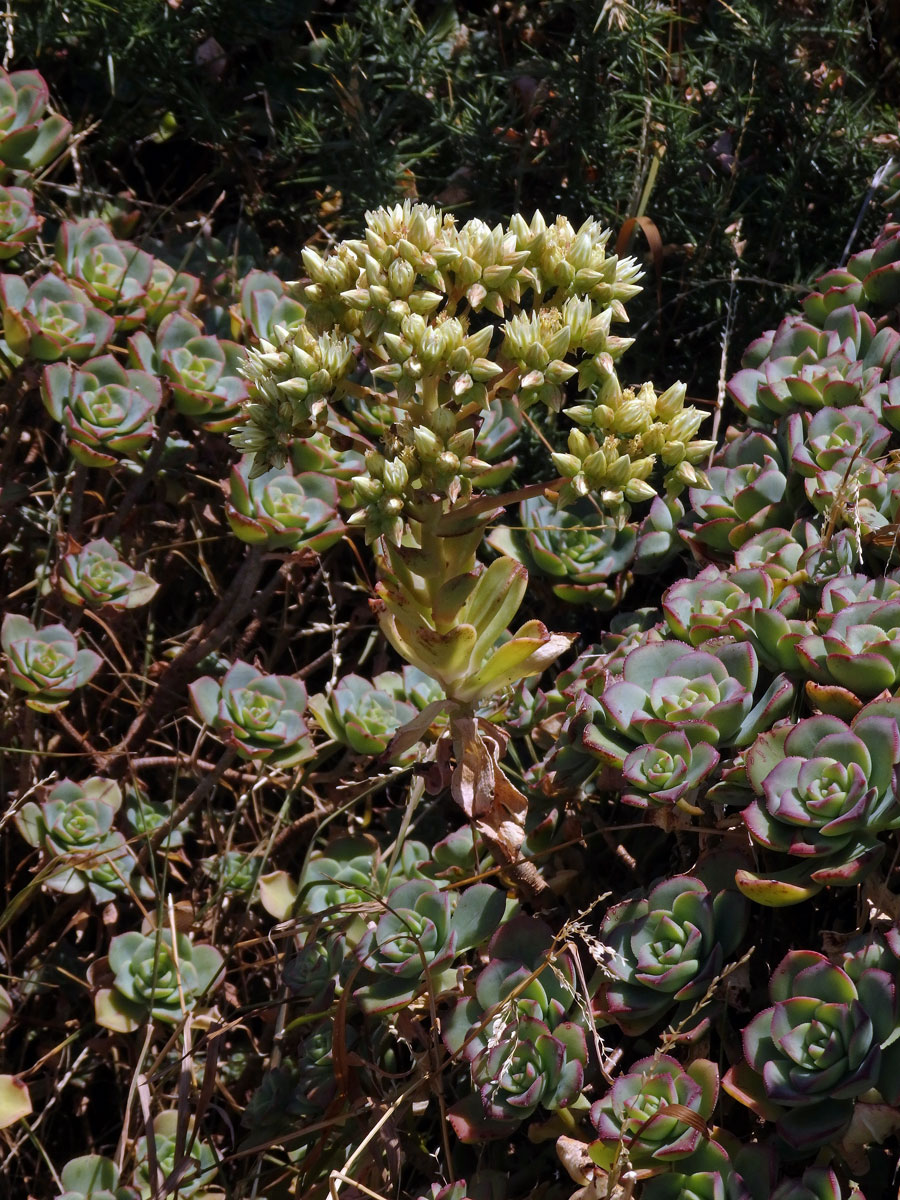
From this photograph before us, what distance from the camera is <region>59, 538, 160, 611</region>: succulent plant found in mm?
1852

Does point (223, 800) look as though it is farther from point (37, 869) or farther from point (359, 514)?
point (359, 514)

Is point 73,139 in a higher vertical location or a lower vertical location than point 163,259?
higher

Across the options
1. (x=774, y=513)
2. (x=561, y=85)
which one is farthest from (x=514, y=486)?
(x=561, y=85)

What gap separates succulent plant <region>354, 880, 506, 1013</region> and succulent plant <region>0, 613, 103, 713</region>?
2.08 feet

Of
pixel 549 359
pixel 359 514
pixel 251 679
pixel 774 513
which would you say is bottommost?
pixel 251 679

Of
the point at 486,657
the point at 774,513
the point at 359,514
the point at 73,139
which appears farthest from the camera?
the point at 73,139

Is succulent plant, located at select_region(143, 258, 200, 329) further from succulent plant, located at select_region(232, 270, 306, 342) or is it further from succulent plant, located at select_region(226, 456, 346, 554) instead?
succulent plant, located at select_region(226, 456, 346, 554)

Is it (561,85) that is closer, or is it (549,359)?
(549,359)

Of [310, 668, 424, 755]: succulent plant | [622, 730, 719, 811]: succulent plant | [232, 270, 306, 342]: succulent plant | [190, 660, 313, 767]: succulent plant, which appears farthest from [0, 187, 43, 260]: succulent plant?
[622, 730, 719, 811]: succulent plant

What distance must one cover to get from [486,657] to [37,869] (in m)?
0.82

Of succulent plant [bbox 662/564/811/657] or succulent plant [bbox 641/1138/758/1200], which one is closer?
succulent plant [bbox 641/1138/758/1200]

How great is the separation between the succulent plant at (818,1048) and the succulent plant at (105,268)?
155cm

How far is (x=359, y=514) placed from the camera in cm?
126

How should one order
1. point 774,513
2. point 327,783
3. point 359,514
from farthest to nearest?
point 327,783, point 774,513, point 359,514
